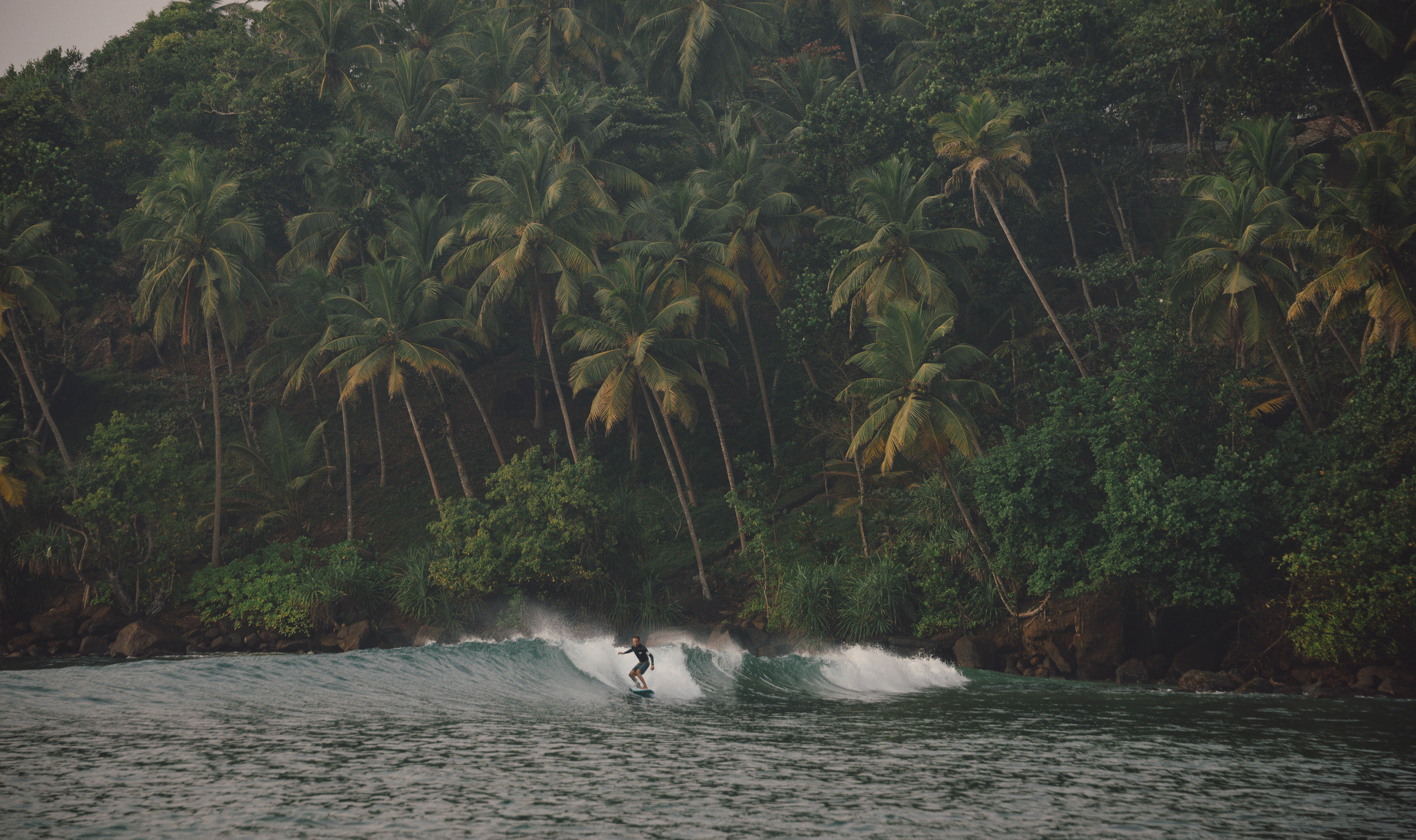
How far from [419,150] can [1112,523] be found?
3305 centimetres

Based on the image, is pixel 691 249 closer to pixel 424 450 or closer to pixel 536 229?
pixel 536 229

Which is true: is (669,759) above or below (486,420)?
below

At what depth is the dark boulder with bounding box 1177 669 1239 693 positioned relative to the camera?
941 inches

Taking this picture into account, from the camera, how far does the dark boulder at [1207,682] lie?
23.9m

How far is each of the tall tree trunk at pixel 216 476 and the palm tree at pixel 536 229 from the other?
10155 mm

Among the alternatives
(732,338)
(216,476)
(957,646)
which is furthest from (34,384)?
(957,646)

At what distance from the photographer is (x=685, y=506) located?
35.6 metres

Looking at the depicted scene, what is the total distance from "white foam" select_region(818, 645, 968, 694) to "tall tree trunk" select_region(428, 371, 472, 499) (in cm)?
1421

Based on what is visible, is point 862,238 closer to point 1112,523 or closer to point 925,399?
point 925,399

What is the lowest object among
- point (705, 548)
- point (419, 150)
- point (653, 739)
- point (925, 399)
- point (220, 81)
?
point (653, 739)

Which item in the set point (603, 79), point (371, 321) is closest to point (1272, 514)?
point (371, 321)

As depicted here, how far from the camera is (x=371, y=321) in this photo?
35406 mm

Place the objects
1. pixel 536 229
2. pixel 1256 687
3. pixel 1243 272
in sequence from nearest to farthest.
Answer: pixel 1256 687
pixel 1243 272
pixel 536 229

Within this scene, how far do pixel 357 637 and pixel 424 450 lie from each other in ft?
29.3
